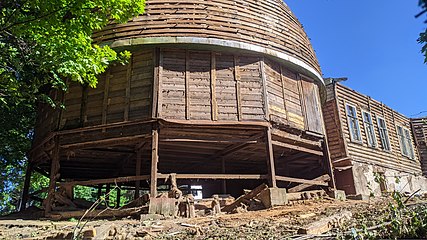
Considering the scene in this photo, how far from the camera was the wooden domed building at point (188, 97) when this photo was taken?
10750mm

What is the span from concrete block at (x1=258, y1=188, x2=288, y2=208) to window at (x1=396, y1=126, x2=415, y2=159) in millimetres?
15240

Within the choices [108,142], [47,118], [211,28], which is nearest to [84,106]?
[108,142]

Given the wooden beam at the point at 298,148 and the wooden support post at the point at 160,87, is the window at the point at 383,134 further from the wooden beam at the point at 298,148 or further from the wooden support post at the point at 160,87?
the wooden support post at the point at 160,87

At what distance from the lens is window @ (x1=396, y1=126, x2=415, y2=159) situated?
73.1ft

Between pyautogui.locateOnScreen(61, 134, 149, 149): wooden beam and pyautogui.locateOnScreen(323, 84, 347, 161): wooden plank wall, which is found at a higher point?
pyautogui.locateOnScreen(323, 84, 347, 161): wooden plank wall

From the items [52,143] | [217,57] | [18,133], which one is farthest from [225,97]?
[18,133]

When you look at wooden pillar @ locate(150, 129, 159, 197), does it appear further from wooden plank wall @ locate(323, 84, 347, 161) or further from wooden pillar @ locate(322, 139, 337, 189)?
wooden plank wall @ locate(323, 84, 347, 161)

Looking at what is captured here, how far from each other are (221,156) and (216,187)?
5588 mm

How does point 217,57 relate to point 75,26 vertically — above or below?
above

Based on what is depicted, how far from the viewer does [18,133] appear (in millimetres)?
15938

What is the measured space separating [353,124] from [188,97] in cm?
1079

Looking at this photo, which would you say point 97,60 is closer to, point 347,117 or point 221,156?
point 221,156

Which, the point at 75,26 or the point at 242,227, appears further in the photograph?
the point at 75,26

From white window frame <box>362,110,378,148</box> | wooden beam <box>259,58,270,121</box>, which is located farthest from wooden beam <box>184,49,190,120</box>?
white window frame <box>362,110,378,148</box>
